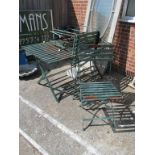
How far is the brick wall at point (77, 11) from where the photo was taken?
18.0 feet

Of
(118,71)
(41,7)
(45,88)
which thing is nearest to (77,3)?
(41,7)

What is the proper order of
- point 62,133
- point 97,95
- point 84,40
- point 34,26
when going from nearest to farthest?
1. point 62,133
2. point 97,95
3. point 84,40
4. point 34,26

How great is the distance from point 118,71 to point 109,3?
1279 mm

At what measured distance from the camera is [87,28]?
16.8 feet

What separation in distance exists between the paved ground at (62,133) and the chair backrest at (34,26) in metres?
2.00

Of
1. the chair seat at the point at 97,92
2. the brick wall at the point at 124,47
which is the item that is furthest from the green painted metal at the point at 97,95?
the brick wall at the point at 124,47

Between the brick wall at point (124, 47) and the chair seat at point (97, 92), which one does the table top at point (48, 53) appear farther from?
the brick wall at point (124, 47)

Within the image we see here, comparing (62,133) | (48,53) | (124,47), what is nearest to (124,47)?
(124,47)

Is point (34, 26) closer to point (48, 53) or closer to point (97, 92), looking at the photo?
point (48, 53)

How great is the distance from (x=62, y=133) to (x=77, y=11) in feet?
11.0

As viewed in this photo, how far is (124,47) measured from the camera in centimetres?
473

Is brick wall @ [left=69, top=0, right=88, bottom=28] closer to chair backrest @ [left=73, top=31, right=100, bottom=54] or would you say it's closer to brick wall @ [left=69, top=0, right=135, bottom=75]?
brick wall @ [left=69, top=0, right=135, bottom=75]

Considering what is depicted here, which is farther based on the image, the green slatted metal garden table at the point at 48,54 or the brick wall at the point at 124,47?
the brick wall at the point at 124,47

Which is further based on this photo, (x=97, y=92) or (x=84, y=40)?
(x=84, y=40)
